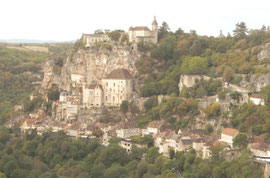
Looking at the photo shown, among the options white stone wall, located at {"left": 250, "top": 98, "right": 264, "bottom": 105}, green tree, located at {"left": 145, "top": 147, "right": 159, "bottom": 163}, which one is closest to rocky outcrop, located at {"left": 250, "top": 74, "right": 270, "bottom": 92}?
white stone wall, located at {"left": 250, "top": 98, "right": 264, "bottom": 105}

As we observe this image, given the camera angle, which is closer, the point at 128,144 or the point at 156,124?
the point at 128,144

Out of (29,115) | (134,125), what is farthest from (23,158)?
(29,115)

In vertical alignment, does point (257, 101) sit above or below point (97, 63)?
below

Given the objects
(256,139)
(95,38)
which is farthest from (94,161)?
(95,38)

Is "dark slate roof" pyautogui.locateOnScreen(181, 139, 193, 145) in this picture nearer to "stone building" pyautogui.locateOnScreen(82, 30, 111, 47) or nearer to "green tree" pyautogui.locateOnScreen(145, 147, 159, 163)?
"green tree" pyautogui.locateOnScreen(145, 147, 159, 163)

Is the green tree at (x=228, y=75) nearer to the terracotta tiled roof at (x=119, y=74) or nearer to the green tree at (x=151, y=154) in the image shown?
the green tree at (x=151, y=154)

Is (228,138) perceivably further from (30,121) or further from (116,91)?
(30,121)

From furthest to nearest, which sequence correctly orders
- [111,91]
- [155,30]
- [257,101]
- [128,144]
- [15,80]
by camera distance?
[15,80] → [155,30] → [111,91] → [128,144] → [257,101]
